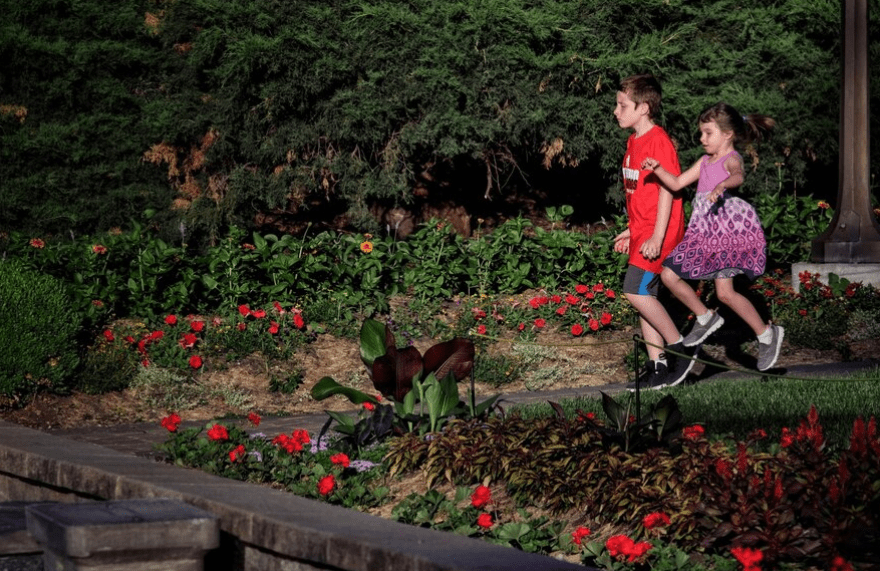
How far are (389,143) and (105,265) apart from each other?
457cm

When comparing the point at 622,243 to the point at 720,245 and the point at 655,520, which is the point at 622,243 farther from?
the point at 655,520

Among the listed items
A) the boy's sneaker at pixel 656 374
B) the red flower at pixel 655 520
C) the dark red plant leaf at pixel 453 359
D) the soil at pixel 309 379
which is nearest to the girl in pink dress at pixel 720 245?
the boy's sneaker at pixel 656 374

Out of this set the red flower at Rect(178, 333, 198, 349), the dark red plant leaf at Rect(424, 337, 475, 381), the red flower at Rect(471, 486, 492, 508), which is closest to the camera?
the red flower at Rect(471, 486, 492, 508)

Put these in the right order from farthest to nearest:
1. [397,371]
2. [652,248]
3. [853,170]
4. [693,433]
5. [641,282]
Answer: [853,170], [641,282], [652,248], [397,371], [693,433]

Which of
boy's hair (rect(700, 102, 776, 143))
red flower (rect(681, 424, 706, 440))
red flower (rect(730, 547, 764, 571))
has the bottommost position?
red flower (rect(730, 547, 764, 571))

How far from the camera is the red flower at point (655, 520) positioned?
13.0 feet

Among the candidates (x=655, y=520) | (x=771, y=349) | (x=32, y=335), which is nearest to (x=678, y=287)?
(x=771, y=349)

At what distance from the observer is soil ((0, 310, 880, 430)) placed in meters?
7.04

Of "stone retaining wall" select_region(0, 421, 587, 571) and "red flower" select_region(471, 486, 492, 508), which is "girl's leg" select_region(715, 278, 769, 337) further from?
"stone retaining wall" select_region(0, 421, 587, 571)

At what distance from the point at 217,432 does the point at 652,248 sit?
2.97m

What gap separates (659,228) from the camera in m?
7.16

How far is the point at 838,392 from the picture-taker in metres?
6.49

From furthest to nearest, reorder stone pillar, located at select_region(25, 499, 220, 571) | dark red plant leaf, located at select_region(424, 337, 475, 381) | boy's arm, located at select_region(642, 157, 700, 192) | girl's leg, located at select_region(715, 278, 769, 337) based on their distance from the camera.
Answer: girl's leg, located at select_region(715, 278, 769, 337)
boy's arm, located at select_region(642, 157, 700, 192)
dark red plant leaf, located at select_region(424, 337, 475, 381)
stone pillar, located at select_region(25, 499, 220, 571)

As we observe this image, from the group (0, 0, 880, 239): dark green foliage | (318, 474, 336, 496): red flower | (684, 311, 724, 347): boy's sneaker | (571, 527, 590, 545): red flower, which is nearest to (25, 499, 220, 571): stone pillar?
(318, 474, 336, 496): red flower
